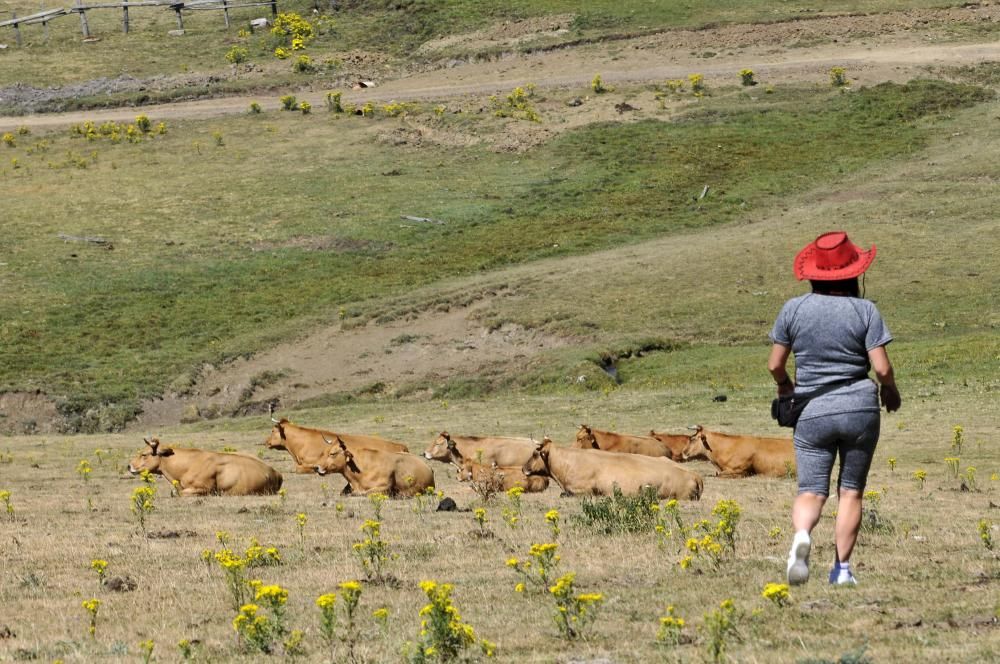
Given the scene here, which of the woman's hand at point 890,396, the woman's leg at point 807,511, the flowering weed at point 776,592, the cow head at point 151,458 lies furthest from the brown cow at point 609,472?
the flowering weed at point 776,592

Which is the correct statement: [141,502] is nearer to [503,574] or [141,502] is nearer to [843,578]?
[503,574]

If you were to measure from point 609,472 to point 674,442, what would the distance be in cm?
583

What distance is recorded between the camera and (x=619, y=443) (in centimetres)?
2403

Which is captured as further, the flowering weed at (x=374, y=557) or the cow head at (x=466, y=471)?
the cow head at (x=466, y=471)

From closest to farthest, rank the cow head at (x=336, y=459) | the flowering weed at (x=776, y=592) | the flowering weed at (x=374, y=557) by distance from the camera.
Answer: the flowering weed at (x=776, y=592) < the flowering weed at (x=374, y=557) < the cow head at (x=336, y=459)

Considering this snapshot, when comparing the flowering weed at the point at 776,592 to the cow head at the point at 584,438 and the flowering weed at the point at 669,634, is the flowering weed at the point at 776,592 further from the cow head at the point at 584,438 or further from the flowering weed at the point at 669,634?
→ the cow head at the point at 584,438

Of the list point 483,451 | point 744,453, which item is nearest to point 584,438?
point 483,451

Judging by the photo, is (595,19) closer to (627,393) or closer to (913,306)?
(913,306)

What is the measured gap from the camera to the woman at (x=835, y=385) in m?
10.1

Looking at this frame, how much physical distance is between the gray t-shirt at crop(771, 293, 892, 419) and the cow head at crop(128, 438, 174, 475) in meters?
13.4

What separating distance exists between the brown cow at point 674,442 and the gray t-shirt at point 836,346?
45.2 ft

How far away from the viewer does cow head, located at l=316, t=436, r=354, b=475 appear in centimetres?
2059

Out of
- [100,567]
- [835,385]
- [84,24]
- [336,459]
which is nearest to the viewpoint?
[835,385]

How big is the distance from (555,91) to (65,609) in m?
67.7
